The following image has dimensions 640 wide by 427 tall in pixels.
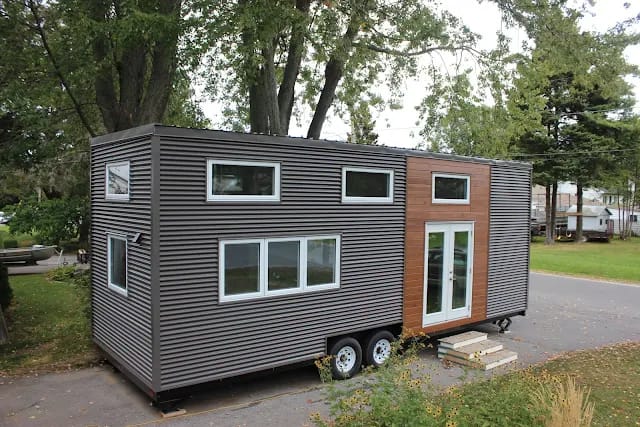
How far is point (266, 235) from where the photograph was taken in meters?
6.35

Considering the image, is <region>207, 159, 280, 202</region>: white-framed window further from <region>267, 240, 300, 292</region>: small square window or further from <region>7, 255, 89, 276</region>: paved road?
<region>7, 255, 89, 276</region>: paved road

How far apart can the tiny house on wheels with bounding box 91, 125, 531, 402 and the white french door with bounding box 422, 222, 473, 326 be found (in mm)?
27

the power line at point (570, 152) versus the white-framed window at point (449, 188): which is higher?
the power line at point (570, 152)

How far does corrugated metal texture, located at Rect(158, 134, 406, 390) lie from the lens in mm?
5637

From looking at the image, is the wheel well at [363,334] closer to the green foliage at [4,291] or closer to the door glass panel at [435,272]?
the door glass panel at [435,272]

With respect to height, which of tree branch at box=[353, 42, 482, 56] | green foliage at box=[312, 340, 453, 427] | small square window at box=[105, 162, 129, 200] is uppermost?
tree branch at box=[353, 42, 482, 56]

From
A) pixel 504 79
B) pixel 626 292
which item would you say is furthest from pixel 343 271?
pixel 626 292

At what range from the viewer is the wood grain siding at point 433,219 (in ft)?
26.3

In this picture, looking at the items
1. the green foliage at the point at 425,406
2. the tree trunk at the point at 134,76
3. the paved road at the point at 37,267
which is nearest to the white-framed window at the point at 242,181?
the green foliage at the point at 425,406

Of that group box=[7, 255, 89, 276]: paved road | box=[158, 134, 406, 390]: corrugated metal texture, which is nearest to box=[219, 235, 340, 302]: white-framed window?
box=[158, 134, 406, 390]: corrugated metal texture

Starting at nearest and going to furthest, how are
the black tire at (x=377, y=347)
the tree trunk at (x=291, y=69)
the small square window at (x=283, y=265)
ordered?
1. the small square window at (x=283, y=265)
2. the black tire at (x=377, y=347)
3. the tree trunk at (x=291, y=69)

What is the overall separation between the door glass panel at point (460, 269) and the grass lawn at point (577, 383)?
66.2 inches

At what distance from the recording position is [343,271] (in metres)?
7.14

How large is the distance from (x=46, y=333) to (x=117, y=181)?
4.46 m
